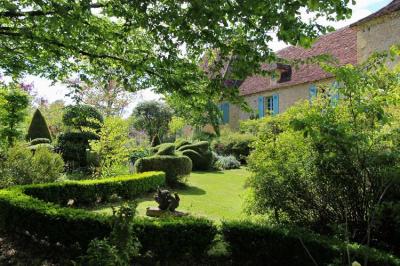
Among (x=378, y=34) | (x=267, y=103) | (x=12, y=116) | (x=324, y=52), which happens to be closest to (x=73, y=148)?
(x=12, y=116)

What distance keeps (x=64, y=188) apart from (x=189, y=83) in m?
6.18

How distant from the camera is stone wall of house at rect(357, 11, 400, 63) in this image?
575 inches

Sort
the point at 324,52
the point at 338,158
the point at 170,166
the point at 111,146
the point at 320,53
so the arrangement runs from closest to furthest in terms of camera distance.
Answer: the point at 338,158, the point at 111,146, the point at 170,166, the point at 320,53, the point at 324,52

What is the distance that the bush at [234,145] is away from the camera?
20.7m

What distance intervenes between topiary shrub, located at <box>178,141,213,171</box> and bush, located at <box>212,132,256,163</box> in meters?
3.00

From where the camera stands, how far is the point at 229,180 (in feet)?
49.0

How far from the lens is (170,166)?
13164mm

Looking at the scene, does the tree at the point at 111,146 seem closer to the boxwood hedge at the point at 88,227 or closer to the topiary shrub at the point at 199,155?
the boxwood hedge at the point at 88,227

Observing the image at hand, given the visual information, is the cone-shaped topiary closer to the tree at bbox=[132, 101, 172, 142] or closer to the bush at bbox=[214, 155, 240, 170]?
the tree at bbox=[132, 101, 172, 142]

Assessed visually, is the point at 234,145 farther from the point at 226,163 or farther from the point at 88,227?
the point at 88,227

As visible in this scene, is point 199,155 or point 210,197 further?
point 199,155

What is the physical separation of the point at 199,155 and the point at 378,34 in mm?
8720

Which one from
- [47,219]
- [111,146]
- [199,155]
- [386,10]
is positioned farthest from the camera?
[199,155]

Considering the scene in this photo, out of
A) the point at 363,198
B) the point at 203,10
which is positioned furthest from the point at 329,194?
the point at 203,10
